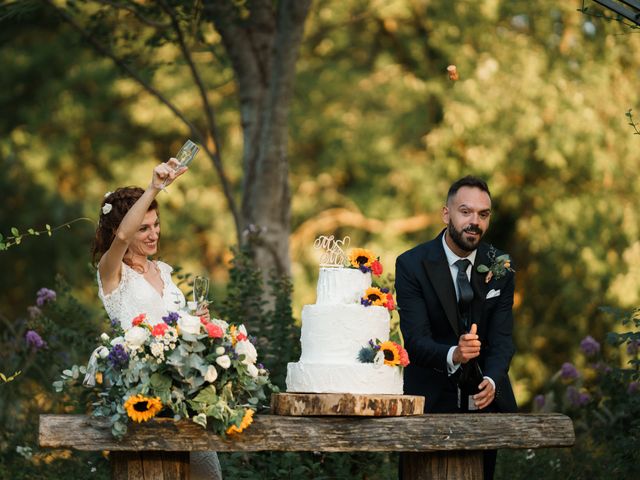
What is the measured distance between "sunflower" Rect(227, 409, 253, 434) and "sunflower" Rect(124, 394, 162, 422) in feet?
0.98

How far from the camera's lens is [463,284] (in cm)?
550

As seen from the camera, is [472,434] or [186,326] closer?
[186,326]

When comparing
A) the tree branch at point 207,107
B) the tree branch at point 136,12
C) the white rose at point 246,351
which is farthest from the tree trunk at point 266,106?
the white rose at point 246,351

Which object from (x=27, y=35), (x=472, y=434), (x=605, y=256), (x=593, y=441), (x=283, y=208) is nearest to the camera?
(x=472, y=434)

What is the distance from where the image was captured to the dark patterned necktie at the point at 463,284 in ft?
18.0

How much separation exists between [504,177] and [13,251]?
783 centimetres

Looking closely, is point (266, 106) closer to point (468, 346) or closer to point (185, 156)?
point (185, 156)

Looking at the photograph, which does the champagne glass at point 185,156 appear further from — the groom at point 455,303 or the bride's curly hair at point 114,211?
the groom at point 455,303

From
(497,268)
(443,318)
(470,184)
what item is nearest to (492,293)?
(497,268)

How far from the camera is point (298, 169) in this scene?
19469 mm

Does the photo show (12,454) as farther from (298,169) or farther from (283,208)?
(298,169)

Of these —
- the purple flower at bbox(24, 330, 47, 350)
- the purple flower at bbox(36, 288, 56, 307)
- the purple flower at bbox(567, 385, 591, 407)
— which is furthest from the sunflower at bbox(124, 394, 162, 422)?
the purple flower at bbox(567, 385, 591, 407)

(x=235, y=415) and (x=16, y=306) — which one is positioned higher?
(x=16, y=306)

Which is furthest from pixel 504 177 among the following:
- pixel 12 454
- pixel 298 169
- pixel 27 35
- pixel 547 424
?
pixel 547 424
